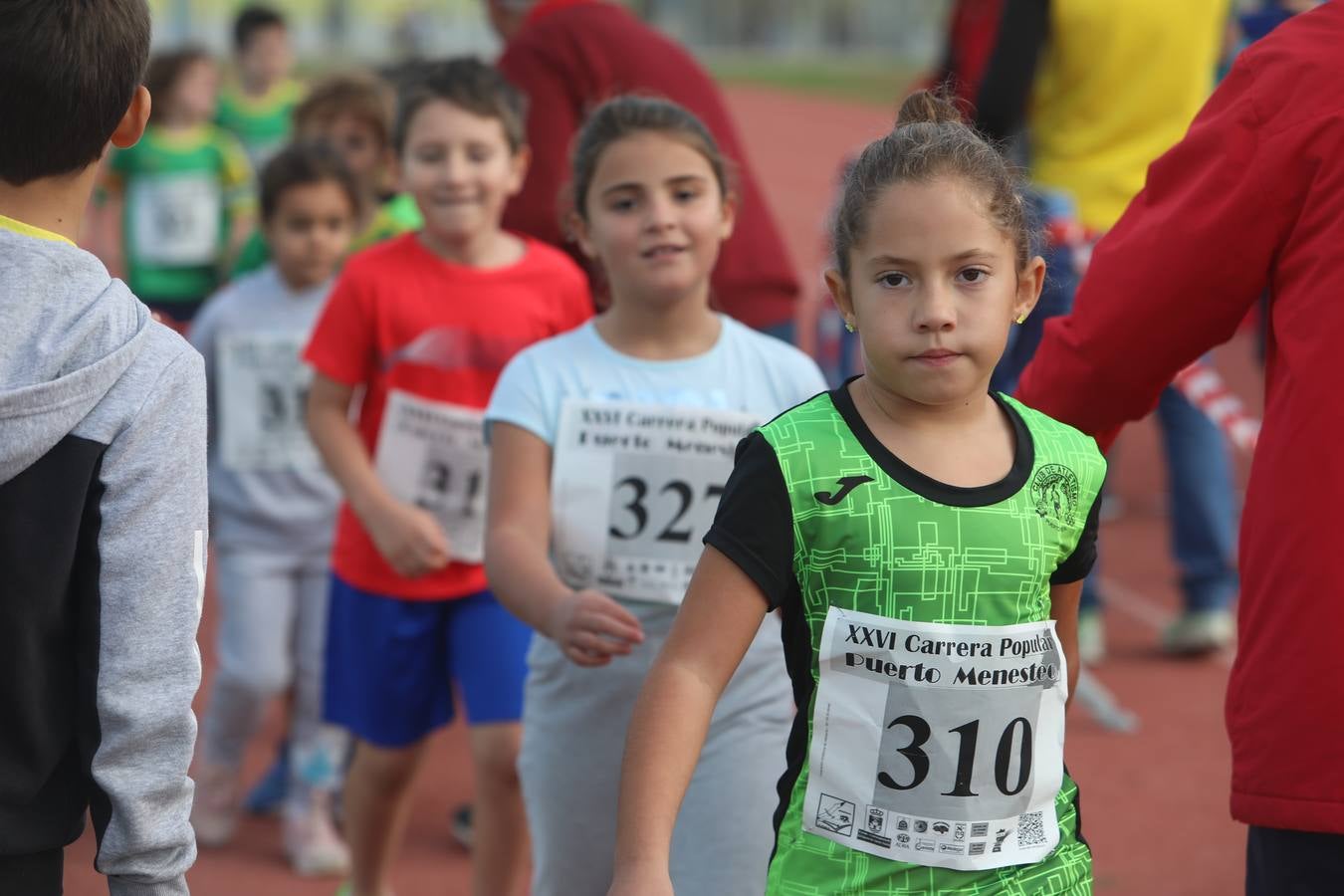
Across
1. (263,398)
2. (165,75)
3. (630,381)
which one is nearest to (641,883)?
(630,381)

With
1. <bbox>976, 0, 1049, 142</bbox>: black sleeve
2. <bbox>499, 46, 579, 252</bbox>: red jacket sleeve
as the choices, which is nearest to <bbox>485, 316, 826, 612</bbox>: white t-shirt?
<bbox>499, 46, 579, 252</bbox>: red jacket sleeve

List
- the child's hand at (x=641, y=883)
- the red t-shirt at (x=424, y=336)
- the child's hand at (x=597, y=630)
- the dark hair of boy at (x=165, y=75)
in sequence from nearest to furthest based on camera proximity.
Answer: the child's hand at (x=641, y=883), the child's hand at (x=597, y=630), the red t-shirt at (x=424, y=336), the dark hair of boy at (x=165, y=75)

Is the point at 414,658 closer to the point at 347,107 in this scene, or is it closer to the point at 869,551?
the point at 869,551

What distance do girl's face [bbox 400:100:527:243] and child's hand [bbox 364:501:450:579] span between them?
75cm

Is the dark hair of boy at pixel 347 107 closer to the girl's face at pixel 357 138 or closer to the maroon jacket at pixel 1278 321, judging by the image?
the girl's face at pixel 357 138

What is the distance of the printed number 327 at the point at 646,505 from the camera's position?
330 centimetres

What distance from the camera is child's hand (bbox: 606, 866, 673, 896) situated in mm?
2096

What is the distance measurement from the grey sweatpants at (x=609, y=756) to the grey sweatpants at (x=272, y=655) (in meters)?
1.81

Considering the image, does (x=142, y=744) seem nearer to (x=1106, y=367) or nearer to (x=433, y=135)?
(x=1106, y=367)

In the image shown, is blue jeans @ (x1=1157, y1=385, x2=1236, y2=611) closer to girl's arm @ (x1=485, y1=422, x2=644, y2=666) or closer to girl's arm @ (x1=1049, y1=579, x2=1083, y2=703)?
girl's arm @ (x1=485, y1=422, x2=644, y2=666)

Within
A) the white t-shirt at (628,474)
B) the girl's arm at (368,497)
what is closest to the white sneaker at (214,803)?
the girl's arm at (368,497)

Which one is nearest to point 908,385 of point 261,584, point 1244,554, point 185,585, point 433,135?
point 1244,554

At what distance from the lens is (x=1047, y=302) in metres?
5.93

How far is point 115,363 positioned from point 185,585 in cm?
29
